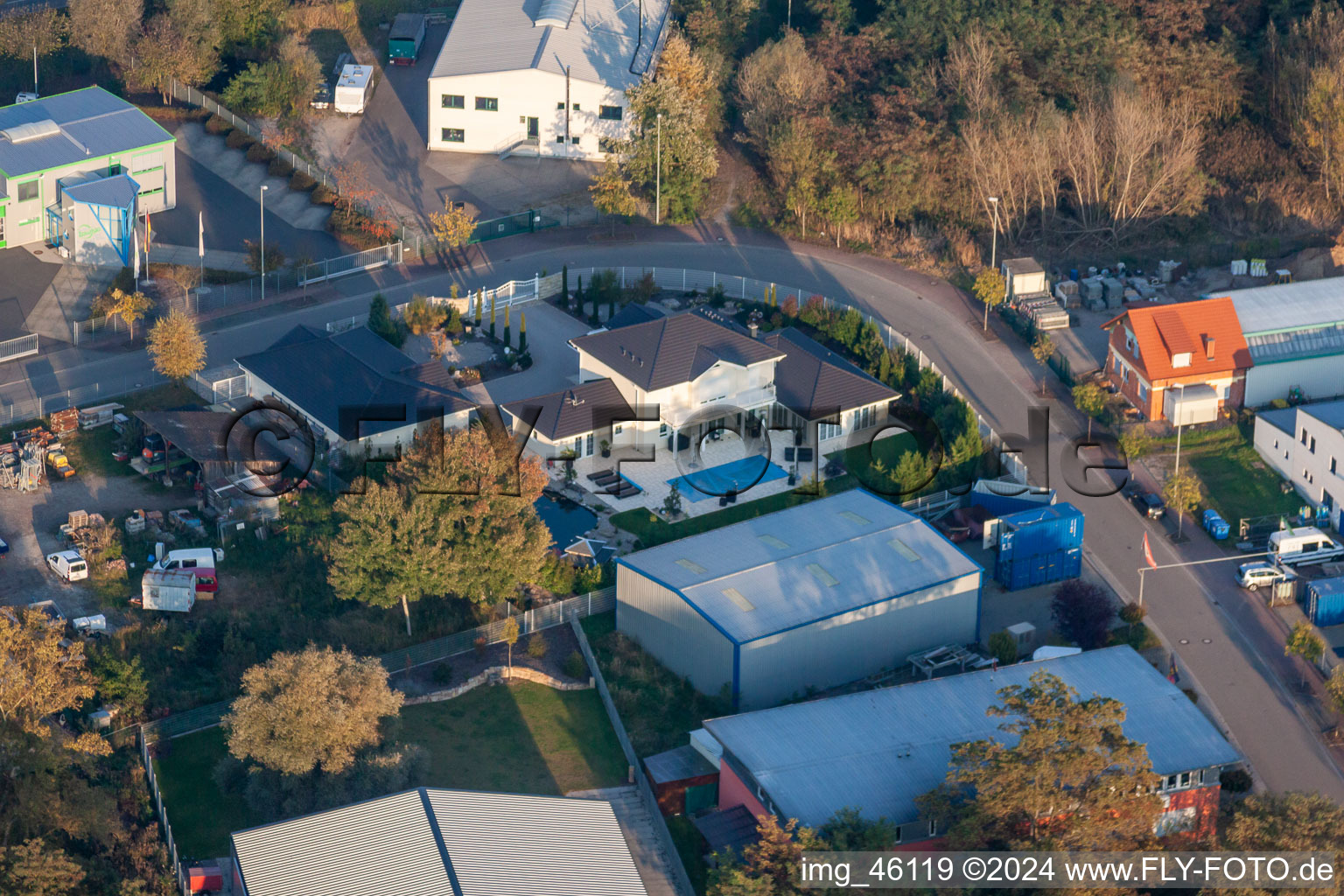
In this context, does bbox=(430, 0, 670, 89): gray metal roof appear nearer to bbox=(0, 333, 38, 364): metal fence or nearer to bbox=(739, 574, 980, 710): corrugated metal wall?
bbox=(0, 333, 38, 364): metal fence

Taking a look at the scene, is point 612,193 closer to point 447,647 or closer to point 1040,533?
point 1040,533

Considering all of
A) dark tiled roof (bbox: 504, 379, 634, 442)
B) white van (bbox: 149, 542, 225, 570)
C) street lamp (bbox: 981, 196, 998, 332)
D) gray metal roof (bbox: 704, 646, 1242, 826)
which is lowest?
white van (bbox: 149, 542, 225, 570)

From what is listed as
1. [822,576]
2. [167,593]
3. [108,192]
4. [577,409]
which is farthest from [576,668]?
[108,192]

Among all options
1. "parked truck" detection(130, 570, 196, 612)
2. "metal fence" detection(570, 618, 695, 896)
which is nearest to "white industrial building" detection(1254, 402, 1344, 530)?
"metal fence" detection(570, 618, 695, 896)

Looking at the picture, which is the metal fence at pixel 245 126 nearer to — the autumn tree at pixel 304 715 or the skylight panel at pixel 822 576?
the skylight panel at pixel 822 576

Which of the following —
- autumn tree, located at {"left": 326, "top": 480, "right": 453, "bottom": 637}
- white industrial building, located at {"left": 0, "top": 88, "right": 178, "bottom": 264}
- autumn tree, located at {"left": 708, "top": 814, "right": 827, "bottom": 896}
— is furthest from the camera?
white industrial building, located at {"left": 0, "top": 88, "right": 178, "bottom": 264}
